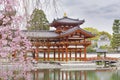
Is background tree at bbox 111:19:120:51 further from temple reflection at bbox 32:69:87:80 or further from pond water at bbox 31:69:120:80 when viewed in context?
temple reflection at bbox 32:69:87:80

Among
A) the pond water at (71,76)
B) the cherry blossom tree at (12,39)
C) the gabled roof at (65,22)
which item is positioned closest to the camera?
the cherry blossom tree at (12,39)

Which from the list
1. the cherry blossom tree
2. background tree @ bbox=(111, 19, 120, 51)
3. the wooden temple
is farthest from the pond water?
background tree @ bbox=(111, 19, 120, 51)

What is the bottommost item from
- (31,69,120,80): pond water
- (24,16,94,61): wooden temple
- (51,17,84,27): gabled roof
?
(31,69,120,80): pond water

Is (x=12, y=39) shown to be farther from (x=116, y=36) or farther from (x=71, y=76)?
(x=116, y=36)

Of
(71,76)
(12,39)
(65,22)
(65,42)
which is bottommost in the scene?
(71,76)

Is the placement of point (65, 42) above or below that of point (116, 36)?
below

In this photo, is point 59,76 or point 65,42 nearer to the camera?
point 59,76

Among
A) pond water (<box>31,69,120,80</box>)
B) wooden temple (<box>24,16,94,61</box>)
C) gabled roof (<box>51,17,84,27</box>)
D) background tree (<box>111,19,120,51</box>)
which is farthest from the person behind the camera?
background tree (<box>111,19,120,51</box>)

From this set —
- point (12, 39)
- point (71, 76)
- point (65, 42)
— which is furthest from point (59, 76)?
point (12, 39)

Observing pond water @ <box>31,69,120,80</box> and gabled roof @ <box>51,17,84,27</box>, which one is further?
gabled roof @ <box>51,17,84,27</box>

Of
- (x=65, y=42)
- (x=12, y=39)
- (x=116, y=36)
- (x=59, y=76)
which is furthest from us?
(x=116, y=36)

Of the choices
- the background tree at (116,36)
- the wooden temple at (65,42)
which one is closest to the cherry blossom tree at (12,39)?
Result: the wooden temple at (65,42)

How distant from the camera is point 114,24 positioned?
51.8 metres

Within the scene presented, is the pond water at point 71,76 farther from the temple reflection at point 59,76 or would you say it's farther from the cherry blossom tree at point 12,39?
the cherry blossom tree at point 12,39
